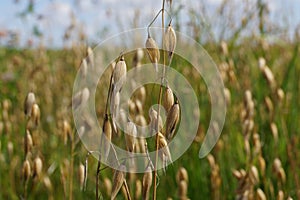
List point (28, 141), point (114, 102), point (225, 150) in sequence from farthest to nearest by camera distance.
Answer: point (225, 150) → point (28, 141) → point (114, 102)

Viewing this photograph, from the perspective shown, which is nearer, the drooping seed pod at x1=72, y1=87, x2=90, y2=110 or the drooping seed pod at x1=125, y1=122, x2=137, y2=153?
the drooping seed pod at x1=125, y1=122, x2=137, y2=153

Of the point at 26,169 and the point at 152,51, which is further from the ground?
the point at 152,51

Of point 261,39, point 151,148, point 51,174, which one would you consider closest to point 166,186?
point 151,148

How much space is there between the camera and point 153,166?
1.52ft

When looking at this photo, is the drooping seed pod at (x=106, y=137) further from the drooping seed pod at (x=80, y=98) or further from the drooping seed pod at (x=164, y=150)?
the drooping seed pod at (x=80, y=98)

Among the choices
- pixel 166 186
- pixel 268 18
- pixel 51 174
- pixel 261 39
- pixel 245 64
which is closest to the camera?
pixel 166 186

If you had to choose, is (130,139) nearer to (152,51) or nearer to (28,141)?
(152,51)

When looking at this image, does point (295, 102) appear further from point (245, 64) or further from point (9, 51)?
point (9, 51)

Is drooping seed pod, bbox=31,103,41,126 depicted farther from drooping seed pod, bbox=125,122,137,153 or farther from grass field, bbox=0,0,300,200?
drooping seed pod, bbox=125,122,137,153

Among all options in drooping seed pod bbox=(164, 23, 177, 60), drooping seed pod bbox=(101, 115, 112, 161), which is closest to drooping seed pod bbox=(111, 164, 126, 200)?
drooping seed pod bbox=(101, 115, 112, 161)

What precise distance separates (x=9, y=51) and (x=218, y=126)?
6.71 ft

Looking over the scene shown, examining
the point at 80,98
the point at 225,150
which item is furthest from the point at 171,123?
the point at 225,150

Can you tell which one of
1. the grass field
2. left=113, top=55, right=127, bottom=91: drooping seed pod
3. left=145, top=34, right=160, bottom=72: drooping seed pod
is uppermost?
left=145, top=34, right=160, bottom=72: drooping seed pod

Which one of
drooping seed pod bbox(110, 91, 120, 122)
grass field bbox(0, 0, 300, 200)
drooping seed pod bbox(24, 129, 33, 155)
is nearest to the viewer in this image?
drooping seed pod bbox(110, 91, 120, 122)
